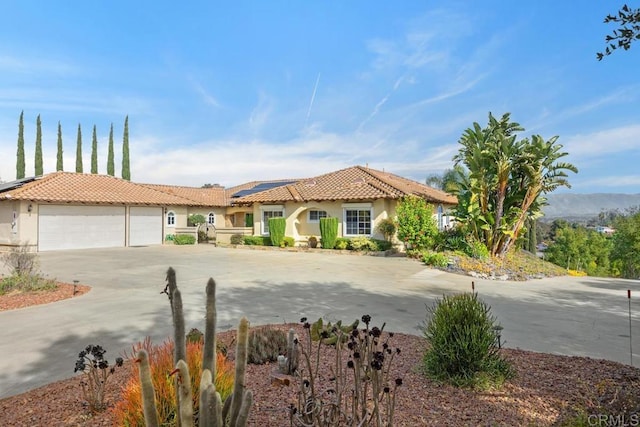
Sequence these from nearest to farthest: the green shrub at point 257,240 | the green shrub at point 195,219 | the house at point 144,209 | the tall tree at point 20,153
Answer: the house at point 144,209, the green shrub at point 257,240, the green shrub at point 195,219, the tall tree at point 20,153

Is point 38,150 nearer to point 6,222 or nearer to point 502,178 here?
point 6,222

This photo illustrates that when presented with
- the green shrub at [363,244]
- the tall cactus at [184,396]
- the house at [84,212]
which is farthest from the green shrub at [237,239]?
the tall cactus at [184,396]

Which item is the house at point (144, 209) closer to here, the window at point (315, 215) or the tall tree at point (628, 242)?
the window at point (315, 215)

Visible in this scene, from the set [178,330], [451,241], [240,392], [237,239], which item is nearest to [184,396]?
[240,392]

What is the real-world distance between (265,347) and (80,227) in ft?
79.6

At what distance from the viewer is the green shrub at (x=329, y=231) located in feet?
72.3

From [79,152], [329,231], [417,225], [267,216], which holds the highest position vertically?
[79,152]

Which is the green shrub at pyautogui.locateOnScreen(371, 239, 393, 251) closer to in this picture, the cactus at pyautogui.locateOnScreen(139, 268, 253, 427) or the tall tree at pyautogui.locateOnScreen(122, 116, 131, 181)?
the cactus at pyautogui.locateOnScreen(139, 268, 253, 427)

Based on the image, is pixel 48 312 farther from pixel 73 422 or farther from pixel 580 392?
pixel 580 392

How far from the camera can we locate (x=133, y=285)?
10.6 m

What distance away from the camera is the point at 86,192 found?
960 inches

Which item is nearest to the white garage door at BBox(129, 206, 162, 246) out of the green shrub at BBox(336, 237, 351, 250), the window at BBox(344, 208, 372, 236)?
the green shrub at BBox(336, 237, 351, 250)

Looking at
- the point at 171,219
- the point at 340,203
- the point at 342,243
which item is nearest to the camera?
the point at 342,243

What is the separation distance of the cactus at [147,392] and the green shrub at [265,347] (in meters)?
2.31
